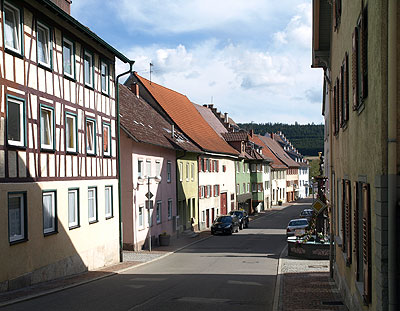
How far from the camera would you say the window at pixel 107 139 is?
23.7m

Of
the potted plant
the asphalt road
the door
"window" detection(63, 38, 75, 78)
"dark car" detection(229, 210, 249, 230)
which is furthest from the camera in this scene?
the door

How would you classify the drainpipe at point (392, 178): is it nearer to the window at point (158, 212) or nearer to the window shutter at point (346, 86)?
the window shutter at point (346, 86)

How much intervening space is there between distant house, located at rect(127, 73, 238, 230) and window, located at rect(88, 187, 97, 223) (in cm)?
1697

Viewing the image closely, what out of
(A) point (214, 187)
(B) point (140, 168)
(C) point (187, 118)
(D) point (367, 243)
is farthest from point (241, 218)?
(D) point (367, 243)

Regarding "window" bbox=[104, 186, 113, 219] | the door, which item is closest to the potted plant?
"window" bbox=[104, 186, 113, 219]

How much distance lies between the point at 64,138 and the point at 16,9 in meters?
5.05

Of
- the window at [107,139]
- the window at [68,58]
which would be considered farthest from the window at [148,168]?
the window at [68,58]

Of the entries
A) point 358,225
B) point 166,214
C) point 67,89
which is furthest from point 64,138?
point 166,214

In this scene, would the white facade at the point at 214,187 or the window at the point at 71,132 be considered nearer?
the window at the point at 71,132

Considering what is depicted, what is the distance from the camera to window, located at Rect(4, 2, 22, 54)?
15406mm

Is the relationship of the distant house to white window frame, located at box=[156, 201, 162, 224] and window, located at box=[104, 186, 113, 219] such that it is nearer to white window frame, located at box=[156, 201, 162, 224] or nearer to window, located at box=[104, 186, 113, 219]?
white window frame, located at box=[156, 201, 162, 224]

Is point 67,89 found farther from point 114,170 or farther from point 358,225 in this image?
point 358,225

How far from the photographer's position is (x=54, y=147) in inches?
720

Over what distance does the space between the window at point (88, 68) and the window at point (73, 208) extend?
176 inches
